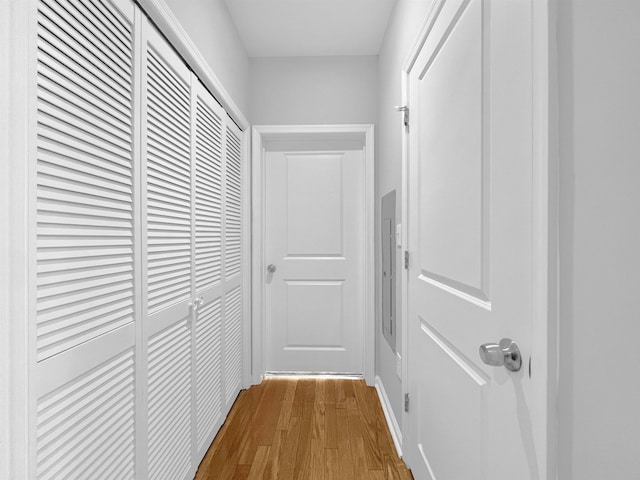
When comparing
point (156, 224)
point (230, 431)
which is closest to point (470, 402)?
point (156, 224)

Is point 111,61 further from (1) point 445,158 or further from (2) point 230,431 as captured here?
(2) point 230,431

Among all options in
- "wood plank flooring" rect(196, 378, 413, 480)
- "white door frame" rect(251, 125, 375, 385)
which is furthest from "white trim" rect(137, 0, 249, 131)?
"wood plank flooring" rect(196, 378, 413, 480)

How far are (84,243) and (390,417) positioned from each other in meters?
2.00

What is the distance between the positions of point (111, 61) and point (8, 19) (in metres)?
0.42

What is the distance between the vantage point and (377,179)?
2.98 metres

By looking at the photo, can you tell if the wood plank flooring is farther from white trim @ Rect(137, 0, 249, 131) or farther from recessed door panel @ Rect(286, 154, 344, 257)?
white trim @ Rect(137, 0, 249, 131)

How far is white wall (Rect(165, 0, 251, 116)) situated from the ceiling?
0.12 meters

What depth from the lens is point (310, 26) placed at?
2645mm

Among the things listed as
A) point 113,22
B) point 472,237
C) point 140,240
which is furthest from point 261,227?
point 472,237

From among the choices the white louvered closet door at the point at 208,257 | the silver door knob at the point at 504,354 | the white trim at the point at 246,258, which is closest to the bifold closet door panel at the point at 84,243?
the white louvered closet door at the point at 208,257

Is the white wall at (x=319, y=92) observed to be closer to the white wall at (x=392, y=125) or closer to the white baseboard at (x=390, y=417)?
the white wall at (x=392, y=125)

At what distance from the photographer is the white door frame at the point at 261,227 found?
302 centimetres

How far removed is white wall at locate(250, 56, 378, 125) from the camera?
3055 mm

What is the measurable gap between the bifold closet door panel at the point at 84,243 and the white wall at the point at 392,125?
1196 mm
